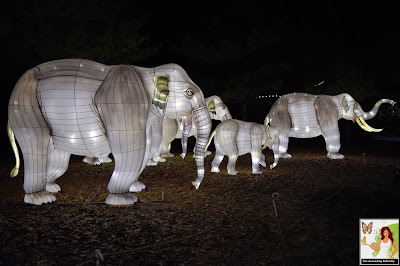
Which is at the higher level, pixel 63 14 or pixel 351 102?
pixel 63 14

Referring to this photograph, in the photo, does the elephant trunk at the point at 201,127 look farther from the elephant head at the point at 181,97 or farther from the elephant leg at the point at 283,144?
the elephant leg at the point at 283,144

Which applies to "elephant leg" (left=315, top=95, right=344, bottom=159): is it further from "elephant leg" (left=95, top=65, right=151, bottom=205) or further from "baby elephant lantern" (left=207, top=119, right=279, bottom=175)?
"elephant leg" (left=95, top=65, right=151, bottom=205)

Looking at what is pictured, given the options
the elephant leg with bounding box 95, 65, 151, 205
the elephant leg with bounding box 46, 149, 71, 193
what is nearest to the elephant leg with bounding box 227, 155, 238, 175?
the elephant leg with bounding box 95, 65, 151, 205

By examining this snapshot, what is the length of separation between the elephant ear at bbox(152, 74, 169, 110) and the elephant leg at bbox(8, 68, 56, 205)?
1.64 m

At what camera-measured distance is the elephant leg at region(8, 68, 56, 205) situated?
5043mm

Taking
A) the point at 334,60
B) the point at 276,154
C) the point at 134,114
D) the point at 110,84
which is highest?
the point at 334,60

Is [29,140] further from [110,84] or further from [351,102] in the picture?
[351,102]

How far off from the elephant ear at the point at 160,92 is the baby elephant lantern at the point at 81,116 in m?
0.02

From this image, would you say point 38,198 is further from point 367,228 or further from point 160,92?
point 367,228

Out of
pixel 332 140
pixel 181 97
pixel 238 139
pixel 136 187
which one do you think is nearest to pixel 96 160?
pixel 136 187

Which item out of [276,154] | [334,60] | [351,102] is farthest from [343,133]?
[276,154]

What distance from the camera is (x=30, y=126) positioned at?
505cm

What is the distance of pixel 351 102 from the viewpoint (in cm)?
1101

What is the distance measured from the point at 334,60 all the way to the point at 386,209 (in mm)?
11240
